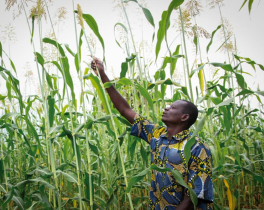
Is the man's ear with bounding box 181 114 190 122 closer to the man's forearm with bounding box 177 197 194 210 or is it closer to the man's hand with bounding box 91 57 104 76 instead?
the man's forearm with bounding box 177 197 194 210

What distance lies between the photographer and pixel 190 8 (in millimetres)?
2352

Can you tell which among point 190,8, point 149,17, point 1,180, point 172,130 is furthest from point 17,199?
point 190,8

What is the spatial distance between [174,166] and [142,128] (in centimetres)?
41

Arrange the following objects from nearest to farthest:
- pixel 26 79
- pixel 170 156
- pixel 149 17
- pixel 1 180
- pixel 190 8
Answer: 1. pixel 149 17
2. pixel 170 156
3. pixel 1 180
4. pixel 190 8
5. pixel 26 79

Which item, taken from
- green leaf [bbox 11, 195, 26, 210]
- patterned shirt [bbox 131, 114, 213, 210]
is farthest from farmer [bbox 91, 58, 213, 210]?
green leaf [bbox 11, 195, 26, 210]

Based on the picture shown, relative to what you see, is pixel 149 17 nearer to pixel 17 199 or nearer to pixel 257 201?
pixel 17 199

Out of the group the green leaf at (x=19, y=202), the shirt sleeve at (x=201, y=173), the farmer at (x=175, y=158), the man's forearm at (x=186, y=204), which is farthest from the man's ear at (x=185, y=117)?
the green leaf at (x=19, y=202)

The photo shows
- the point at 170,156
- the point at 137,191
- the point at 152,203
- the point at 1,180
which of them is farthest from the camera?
the point at 137,191

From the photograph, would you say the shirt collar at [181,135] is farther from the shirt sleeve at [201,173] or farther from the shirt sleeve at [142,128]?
the shirt sleeve at [142,128]

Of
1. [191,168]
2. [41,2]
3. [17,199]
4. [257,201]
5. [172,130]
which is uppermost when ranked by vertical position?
[41,2]

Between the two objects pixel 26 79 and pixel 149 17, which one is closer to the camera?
pixel 149 17

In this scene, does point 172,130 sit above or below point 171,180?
above

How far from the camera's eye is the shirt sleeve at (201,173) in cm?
160

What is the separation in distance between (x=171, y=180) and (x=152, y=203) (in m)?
0.30
